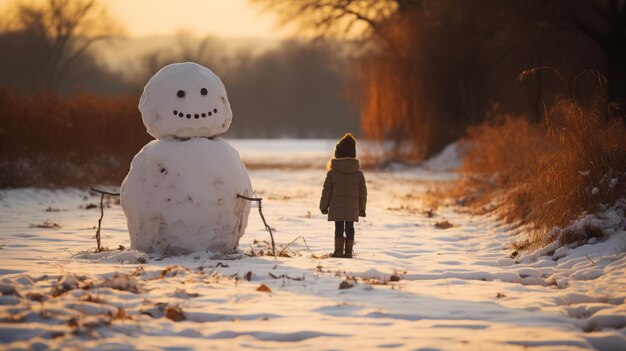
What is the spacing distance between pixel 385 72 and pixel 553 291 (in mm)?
19450

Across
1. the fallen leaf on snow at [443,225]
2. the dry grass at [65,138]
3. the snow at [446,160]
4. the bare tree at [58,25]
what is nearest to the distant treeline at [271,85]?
the bare tree at [58,25]

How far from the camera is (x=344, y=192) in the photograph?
753cm

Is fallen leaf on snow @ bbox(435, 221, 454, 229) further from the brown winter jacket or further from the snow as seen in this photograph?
the snow

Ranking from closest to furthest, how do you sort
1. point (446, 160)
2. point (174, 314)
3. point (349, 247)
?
point (174, 314), point (349, 247), point (446, 160)

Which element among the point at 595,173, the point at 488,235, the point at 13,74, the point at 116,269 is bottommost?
the point at 116,269

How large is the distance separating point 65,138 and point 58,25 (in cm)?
3131

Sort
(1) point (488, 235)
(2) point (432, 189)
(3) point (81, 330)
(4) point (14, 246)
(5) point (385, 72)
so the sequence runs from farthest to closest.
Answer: (5) point (385, 72) → (2) point (432, 189) → (1) point (488, 235) → (4) point (14, 246) → (3) point (81, 330)

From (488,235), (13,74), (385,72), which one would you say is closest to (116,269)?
(488,235)

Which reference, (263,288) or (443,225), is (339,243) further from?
(443,225)

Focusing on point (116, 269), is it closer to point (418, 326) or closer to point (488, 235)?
point (418, 326)

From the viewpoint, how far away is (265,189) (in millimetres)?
17203

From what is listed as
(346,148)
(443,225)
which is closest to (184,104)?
(346,148)

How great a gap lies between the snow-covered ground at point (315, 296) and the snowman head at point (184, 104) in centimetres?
130

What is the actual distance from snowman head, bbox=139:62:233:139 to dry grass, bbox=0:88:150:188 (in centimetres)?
797
